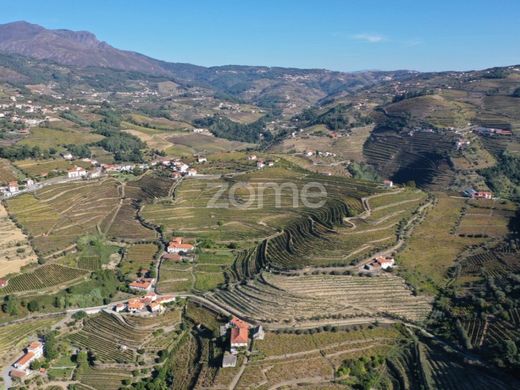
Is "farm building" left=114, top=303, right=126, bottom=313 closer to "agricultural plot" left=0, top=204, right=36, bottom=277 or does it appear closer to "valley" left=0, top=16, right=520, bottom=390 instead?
"valley" left=0, top=16, right=520, bottom=390

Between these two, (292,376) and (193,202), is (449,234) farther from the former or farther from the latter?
(193,202)

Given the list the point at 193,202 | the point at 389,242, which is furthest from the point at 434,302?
the point at 193,202

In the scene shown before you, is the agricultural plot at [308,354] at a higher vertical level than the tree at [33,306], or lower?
higher

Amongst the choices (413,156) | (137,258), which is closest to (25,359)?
(137,258)

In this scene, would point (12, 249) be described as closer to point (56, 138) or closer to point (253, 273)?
point (253, 273)

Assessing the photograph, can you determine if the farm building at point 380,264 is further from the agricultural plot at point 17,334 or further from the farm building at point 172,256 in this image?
the agricultural plot at point 17,334

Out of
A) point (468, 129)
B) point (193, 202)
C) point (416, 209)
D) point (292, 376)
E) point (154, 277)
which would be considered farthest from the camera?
point (468, 129)

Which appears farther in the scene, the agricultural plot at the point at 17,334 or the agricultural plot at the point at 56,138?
the agricultural plot at the point at 56,138

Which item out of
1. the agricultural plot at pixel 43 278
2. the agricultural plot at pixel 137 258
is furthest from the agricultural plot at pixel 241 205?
the agricultural plot at pixel 43 278
